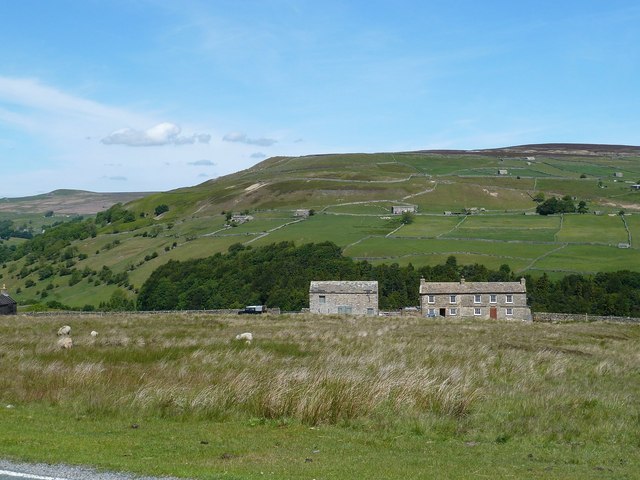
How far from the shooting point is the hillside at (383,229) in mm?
109688

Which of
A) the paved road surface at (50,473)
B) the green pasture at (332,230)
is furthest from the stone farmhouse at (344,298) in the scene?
the paved road surface at (50,473)

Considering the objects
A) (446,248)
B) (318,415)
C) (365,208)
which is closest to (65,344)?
(318,415)

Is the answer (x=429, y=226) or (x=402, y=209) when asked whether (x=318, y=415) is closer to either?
(x=429, y=226)

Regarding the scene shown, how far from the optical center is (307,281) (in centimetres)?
10212

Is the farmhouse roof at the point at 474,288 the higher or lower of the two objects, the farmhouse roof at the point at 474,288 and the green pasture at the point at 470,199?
the lower

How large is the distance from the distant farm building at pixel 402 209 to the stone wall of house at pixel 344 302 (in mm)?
71245

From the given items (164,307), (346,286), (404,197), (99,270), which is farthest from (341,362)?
(404,197)

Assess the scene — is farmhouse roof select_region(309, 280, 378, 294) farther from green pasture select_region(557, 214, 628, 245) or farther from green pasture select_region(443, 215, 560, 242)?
green pasture select_region(557, 214, 628, 245)

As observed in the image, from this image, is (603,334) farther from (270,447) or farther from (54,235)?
(54,235)

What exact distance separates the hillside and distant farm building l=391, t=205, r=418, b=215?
1.60 metres

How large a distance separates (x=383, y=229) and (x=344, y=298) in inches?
2066

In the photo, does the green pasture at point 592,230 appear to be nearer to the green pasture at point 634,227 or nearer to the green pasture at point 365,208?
the green pasture at point 634,227

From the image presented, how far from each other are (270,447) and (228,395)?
3248mm

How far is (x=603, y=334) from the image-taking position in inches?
1686
